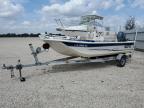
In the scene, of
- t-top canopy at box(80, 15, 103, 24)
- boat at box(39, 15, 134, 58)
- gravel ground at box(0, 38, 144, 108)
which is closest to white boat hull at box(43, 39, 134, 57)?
boat at box(39, 15, 134, 58)

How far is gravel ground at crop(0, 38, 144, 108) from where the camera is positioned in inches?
197

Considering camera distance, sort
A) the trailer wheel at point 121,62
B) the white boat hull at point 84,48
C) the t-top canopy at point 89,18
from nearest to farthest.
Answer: the white boat hull at point 84,48 → the trailer wheel at point 121,62 → the t-top canopy at point 89,18

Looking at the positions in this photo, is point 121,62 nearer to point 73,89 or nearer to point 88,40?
point 88,40

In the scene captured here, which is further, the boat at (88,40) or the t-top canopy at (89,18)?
the t-top canopy at (89,18)

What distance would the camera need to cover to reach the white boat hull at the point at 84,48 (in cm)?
812

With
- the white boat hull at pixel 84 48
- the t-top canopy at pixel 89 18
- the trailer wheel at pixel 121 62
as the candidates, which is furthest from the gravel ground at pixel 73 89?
the t-top canopy at pixel 89 18

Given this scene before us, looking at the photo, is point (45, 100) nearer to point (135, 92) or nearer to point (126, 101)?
point (126, 101)

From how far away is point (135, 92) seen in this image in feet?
19.3

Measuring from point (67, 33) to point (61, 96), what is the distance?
16.1 ft

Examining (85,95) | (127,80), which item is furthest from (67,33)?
(85,95)

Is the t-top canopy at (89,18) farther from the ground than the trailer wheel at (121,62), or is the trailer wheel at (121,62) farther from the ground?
the t-top canopy at (89,18)

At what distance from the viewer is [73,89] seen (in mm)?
6086

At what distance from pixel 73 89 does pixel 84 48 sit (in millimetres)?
2788

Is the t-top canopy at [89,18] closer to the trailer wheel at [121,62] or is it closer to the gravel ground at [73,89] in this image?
the trailer wheel at [121,62]
